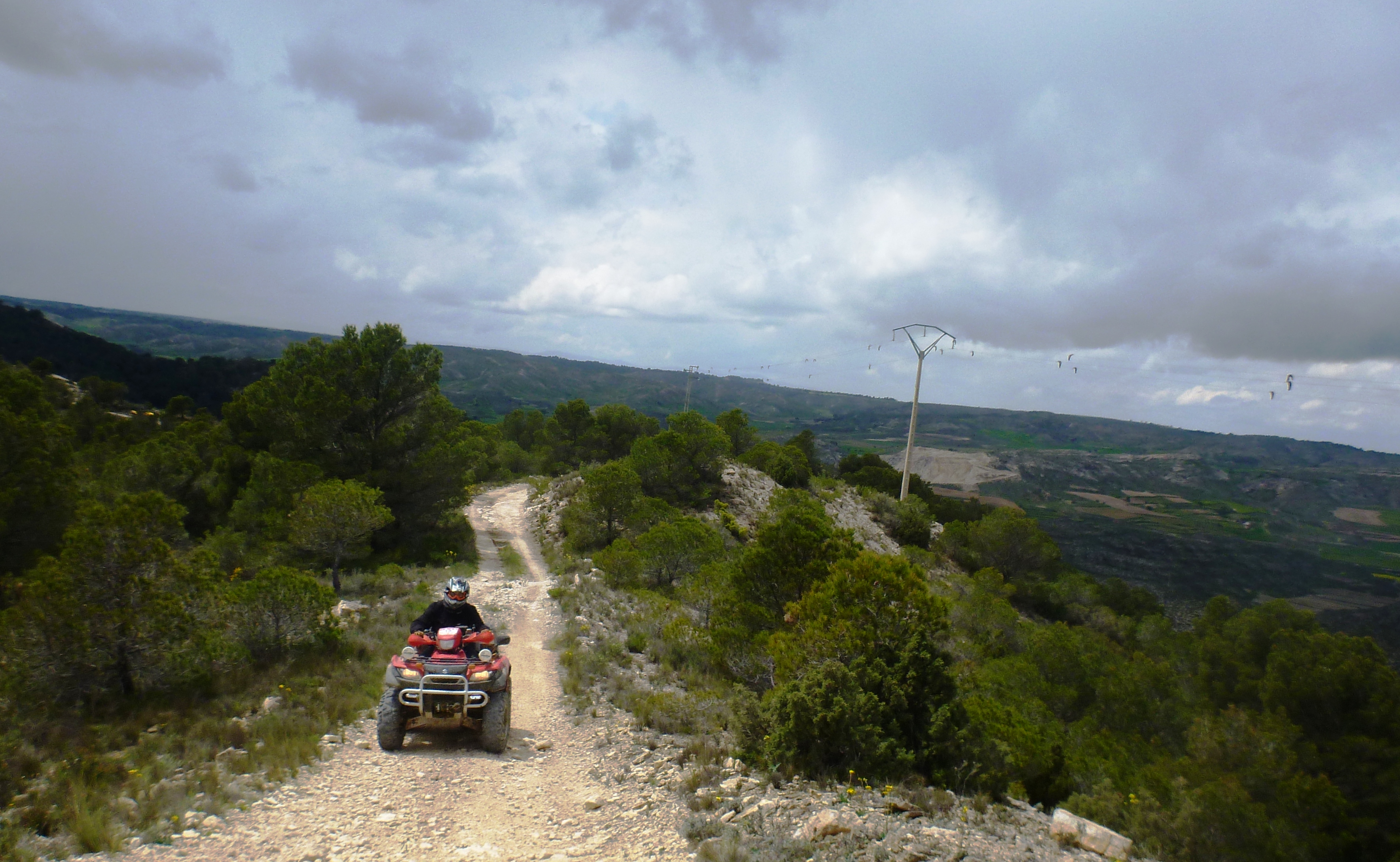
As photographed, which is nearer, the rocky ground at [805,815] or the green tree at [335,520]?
the rocky ground at [805,815]

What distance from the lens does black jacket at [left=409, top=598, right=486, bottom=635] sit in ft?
30.2

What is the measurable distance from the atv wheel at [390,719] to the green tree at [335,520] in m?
12.9

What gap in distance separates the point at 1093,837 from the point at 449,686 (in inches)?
329

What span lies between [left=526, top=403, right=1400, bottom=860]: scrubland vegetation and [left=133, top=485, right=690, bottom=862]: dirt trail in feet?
5.93

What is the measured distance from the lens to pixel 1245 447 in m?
106

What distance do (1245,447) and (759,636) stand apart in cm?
13174

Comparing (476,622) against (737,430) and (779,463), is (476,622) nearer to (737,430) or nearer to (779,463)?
(779,463)

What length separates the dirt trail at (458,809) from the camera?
6.25 m

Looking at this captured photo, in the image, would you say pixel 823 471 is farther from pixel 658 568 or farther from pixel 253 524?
pixel 253 524

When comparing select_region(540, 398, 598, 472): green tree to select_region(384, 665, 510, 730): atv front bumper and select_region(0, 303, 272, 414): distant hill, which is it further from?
select_region(0, 303, 272, 414): distant hill

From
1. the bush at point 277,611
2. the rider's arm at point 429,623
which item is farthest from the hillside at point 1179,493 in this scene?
the rider's arm at point 429,623

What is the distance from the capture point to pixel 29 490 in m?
13.9

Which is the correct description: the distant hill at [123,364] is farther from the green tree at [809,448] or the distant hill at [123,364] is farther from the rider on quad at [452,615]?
the rider on quad at [452,615]

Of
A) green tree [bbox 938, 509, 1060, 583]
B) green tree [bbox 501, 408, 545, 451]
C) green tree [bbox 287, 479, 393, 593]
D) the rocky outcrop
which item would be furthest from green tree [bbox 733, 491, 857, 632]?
green tree [bbox 501, 408, 545, 451]
